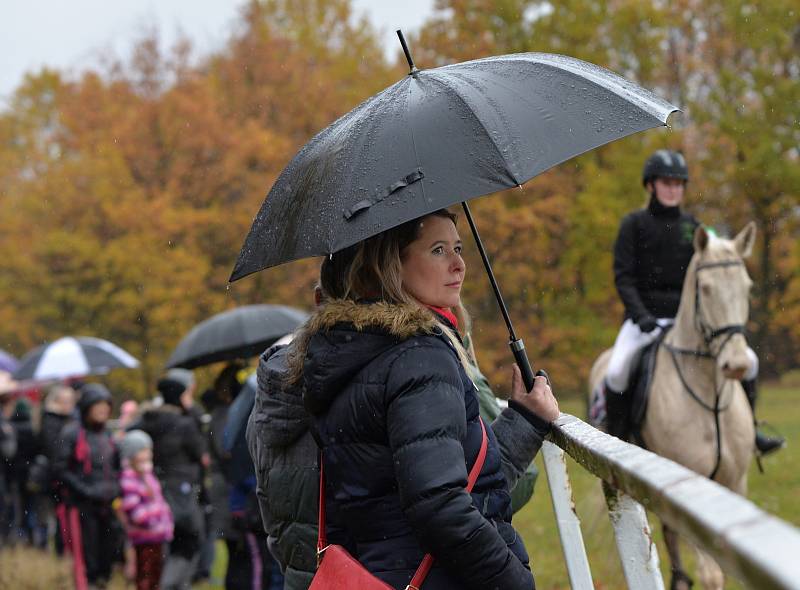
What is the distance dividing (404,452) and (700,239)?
5413 millimetres

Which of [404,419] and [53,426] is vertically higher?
[404,419]

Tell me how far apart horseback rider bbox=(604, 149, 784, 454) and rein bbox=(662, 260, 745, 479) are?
36 centimetres

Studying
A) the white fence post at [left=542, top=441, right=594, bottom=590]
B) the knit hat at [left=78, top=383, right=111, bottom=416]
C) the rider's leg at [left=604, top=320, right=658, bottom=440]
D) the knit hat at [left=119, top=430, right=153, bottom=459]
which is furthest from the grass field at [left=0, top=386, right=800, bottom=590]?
the white fence post at [left=542, top=441, right=594, bottom=590]

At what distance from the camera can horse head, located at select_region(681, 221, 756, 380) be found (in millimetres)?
7414

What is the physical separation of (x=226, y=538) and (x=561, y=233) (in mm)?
17859

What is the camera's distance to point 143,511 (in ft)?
32.7

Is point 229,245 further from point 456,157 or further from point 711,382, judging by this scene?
point 456,157

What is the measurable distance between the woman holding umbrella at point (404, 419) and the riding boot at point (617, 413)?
18.1 feet

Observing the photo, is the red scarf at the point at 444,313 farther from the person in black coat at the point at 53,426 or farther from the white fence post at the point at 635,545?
the person in black coat at the point at 53,426

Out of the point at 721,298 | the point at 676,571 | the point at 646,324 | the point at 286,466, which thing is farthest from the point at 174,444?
the point at 286,466

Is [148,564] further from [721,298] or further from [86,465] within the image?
[721,298]

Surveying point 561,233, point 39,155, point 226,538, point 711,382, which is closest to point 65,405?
point 226,538

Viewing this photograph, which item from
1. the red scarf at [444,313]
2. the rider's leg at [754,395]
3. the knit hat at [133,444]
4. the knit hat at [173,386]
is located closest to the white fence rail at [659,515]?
the red scarf at [444,313]

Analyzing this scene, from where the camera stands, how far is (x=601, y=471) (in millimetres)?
2609
